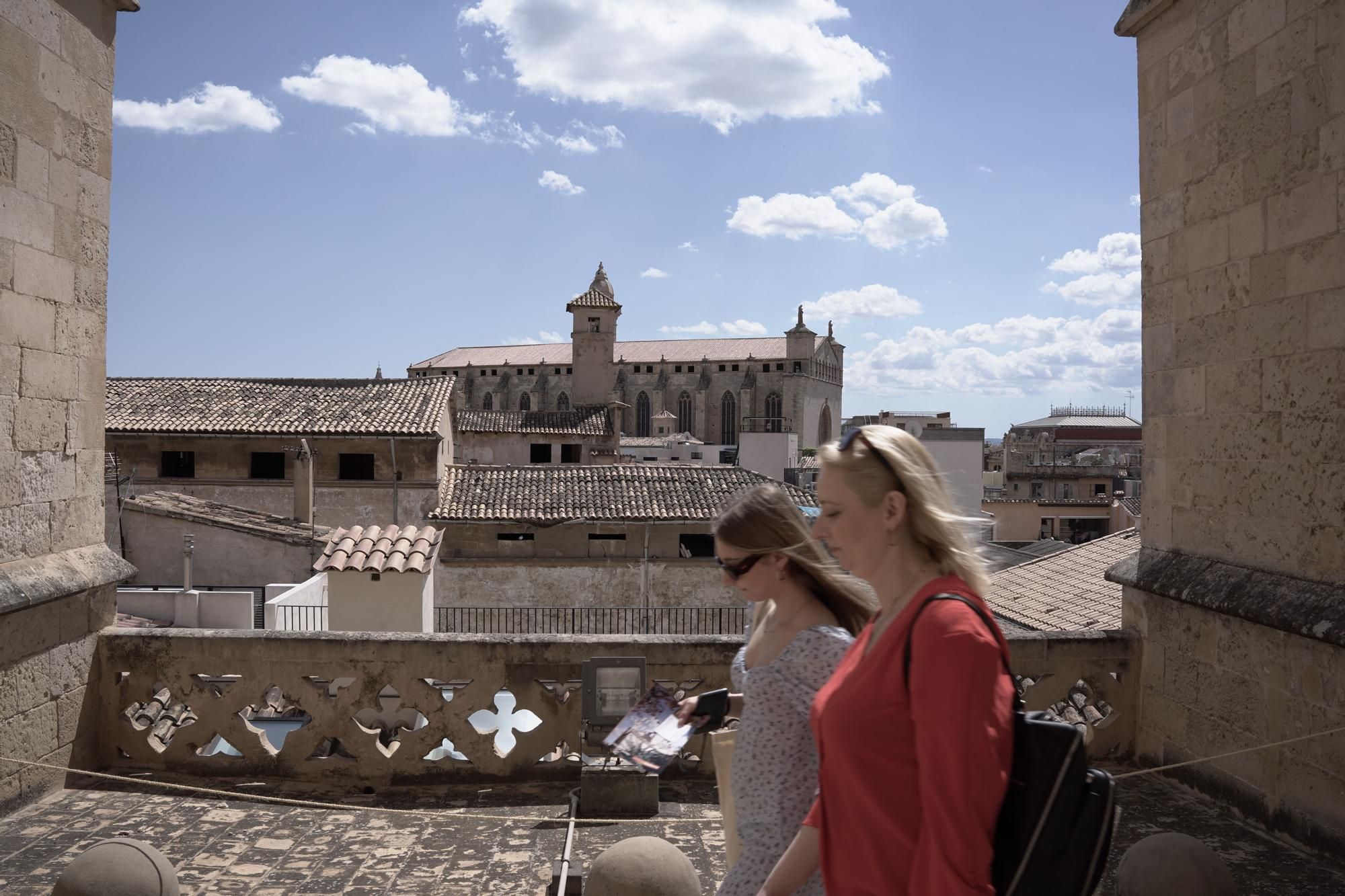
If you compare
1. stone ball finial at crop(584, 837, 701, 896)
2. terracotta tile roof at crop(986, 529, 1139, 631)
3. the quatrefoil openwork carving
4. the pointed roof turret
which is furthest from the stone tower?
stone ball finial at crop(584, 837, 701, 896)

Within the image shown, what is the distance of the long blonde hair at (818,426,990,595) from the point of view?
1.78 meters

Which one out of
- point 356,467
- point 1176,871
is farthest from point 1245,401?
point 356,467

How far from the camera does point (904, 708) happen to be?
1641 millimetres

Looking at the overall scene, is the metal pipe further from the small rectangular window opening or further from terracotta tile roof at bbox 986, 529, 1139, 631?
the small rectangular window opening

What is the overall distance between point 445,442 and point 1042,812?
28.1m

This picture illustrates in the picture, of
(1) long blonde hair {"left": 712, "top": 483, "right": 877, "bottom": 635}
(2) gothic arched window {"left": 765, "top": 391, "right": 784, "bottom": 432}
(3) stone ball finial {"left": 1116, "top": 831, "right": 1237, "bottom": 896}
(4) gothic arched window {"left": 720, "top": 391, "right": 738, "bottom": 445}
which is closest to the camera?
(1) long blonde hair {"left": 712, "top": 483, "right": 877, "bottom": 635}

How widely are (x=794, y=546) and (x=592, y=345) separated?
164 feet

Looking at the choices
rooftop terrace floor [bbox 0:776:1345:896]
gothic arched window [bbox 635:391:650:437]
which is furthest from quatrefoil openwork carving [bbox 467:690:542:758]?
gothic arched window [bbox 635:391:650:437]

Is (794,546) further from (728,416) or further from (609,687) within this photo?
(728,416)

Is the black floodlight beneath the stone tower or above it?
beneath

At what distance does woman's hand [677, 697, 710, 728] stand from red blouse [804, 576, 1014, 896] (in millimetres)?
774

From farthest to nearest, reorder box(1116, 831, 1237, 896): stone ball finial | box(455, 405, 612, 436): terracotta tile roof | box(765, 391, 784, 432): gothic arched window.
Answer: box(765, 391, 784, 432): gothic arched window
box(455, 405, 612, 436): terracotta tile roof
box(1116, 831, 1237, 896): stone ball finial

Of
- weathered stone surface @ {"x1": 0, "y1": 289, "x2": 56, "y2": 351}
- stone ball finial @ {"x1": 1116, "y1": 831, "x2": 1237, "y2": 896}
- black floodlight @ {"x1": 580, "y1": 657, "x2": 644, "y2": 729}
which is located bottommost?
stone ball finial @ {"x1": 1116, "y1": 831, "x2": 1237, "y2": 896}

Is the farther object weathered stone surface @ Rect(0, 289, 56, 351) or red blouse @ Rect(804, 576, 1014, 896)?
weathered stone surface @ Rect(0, 289, 56, 351)
